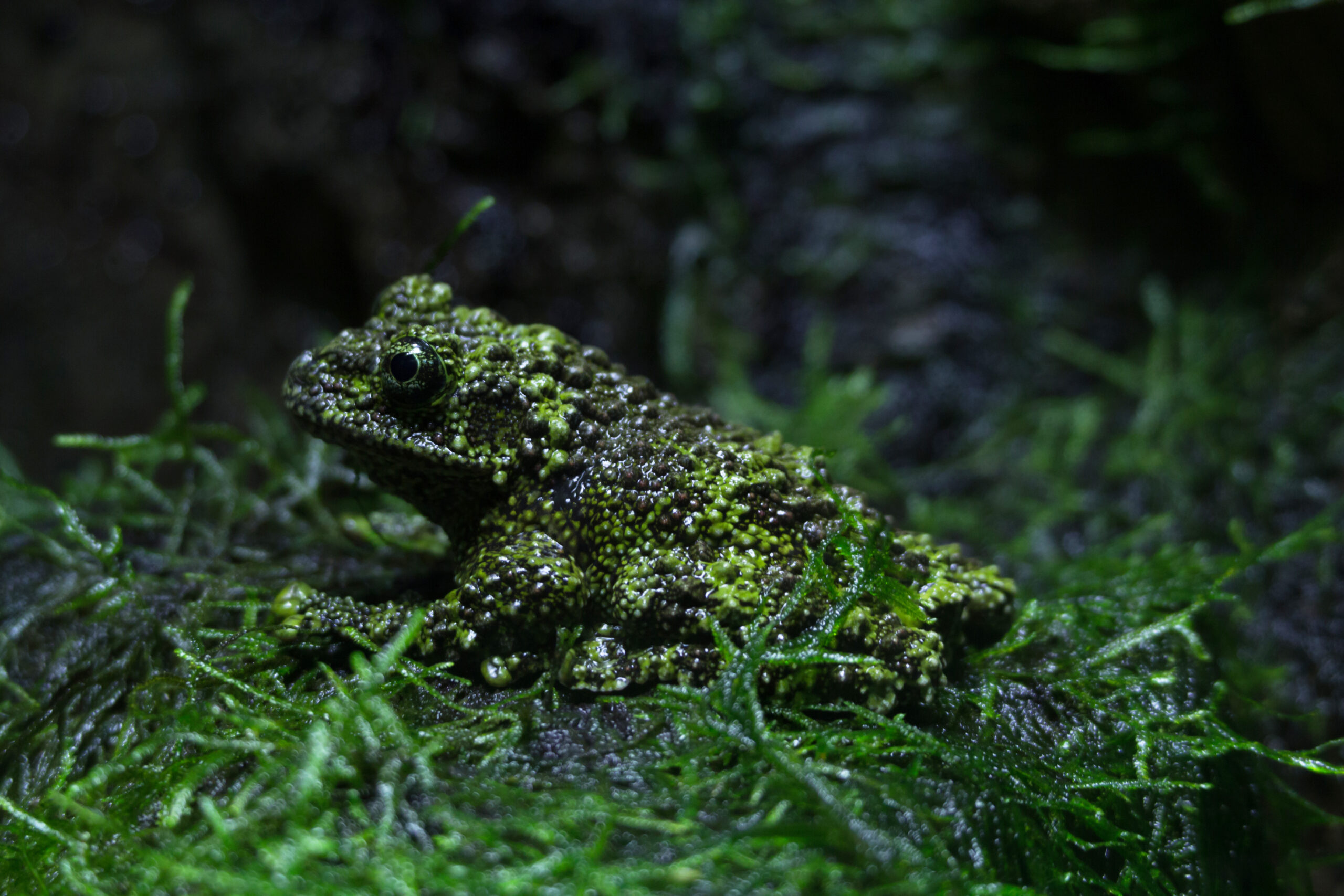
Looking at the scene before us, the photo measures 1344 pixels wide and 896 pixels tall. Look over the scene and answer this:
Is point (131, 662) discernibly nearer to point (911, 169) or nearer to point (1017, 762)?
point (1017, 762)

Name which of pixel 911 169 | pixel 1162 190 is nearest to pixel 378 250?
pixel 911 169

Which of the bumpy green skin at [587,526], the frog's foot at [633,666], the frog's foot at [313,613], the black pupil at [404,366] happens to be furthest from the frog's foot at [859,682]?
the black pupil at [404,366]

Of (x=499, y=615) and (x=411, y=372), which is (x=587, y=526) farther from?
(x=411, y=372)

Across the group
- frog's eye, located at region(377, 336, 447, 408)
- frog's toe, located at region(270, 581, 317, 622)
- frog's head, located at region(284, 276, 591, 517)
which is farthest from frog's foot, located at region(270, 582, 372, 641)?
frog's eye, located at region(377, 336, 447, 408)

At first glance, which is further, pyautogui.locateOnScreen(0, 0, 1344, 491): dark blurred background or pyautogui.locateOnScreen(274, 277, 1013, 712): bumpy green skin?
pyautogui.locateOnScreen(0, 0, 1344, 491): dark blurred background

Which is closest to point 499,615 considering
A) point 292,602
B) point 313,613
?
point 313,613

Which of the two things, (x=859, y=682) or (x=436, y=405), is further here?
(x=436, y=405)

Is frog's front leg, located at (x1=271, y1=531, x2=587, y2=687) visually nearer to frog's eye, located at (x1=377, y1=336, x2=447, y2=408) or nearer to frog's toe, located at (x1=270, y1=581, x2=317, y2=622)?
frog's toe, located at (x1=270, y1=581, x2=317, y2=622)
